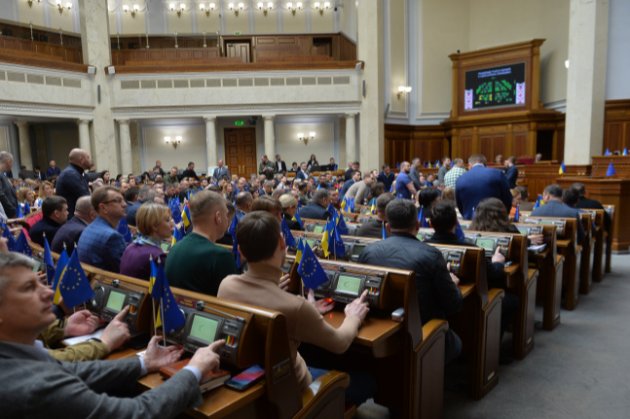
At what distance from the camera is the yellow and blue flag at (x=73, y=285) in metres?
2.09

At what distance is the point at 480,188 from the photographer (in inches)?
197

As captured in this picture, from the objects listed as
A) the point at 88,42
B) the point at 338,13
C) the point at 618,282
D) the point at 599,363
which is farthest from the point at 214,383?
the point at 338,13

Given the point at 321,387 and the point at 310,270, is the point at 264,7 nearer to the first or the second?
the point at 310,270

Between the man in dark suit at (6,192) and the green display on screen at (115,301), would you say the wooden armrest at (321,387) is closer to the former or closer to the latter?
the green display on screen at (115,301)

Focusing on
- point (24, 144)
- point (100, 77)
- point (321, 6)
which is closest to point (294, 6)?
point (321, 6)

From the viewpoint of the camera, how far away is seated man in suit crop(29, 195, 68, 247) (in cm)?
388

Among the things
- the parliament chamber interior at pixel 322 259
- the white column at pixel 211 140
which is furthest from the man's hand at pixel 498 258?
the white column at pixel 211 140

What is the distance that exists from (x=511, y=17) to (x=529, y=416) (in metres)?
17.0

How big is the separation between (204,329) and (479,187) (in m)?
4.07

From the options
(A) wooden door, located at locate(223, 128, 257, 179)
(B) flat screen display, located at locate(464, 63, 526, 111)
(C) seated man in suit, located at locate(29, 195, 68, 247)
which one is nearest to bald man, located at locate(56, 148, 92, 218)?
(C) seated man in suit, located at locate(29, 195, 68, 247)

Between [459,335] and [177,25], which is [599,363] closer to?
[459,335]

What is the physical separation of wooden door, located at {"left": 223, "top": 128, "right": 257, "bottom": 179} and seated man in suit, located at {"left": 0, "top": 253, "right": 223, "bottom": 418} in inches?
614

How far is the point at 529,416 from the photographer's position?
2760 millimetres

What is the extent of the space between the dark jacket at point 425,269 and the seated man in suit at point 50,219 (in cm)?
287
